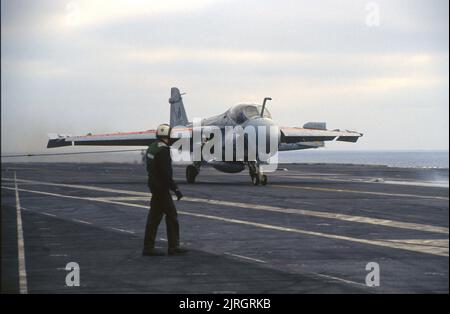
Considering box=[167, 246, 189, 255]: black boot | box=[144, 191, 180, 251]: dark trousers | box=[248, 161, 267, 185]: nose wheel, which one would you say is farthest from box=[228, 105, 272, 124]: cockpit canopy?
box=[167, 246, 189, 255]: black boot

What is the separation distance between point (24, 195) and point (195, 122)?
1211 cm

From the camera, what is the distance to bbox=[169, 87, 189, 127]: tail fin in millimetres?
55219

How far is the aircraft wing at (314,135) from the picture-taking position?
3844 centimetres

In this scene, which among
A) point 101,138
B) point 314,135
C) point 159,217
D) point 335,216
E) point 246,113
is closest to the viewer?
point 159,217

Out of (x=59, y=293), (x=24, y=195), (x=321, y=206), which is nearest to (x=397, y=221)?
(x=321, y=206)

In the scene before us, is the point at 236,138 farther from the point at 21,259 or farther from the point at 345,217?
the point at 21,259

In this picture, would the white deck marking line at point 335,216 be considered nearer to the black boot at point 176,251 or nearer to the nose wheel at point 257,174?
the black boot at point 176,251

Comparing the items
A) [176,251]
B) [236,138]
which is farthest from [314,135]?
[176,251]

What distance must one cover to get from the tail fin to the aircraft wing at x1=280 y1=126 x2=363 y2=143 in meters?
16.5

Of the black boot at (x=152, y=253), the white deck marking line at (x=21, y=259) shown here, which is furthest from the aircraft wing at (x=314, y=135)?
the black boot at (x=152, y=253)

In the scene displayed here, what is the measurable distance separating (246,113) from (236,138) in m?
1.26

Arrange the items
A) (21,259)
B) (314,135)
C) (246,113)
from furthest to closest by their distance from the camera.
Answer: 1. (314,135)
2. (246,113)
3. (21,259)

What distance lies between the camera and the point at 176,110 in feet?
184

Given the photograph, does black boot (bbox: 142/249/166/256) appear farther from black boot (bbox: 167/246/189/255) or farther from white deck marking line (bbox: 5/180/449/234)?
white deck marking line (bbox: 5/180/449/234)
